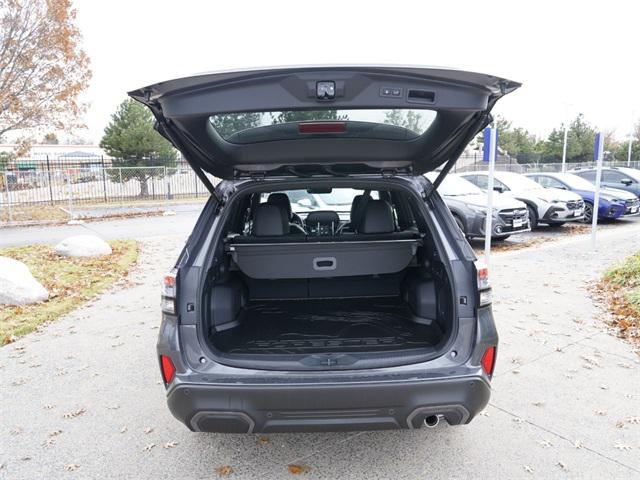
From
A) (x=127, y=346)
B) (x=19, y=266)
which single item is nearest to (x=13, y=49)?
(x=19, y=266)

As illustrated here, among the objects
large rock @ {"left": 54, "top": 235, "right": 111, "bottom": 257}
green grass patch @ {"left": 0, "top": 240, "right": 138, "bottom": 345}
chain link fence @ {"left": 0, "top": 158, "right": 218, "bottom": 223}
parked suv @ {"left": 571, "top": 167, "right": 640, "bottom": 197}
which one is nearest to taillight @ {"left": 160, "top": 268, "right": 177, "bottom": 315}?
green grass patch @ {"left": 0, "top": 240, "right": 138, "bottom": 345}

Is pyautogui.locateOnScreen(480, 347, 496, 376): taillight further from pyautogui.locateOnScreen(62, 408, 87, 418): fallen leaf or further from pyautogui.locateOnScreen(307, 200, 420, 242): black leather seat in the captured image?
pyautogui.locateOnScreen(62, 408, 87, 418): fallen leaf

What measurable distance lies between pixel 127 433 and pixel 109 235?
9.66 m

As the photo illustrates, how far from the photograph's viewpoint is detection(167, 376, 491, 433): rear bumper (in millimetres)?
2150

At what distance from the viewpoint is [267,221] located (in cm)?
344

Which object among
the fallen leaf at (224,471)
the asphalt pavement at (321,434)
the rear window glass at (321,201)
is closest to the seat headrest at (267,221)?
the asphalt pavement at (321,434)

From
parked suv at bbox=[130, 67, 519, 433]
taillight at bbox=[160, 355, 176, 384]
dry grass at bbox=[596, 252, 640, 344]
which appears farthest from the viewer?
dry grass at bbox=[596, 252, 640, 344]

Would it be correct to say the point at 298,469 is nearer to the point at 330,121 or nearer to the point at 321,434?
the point at 321,434

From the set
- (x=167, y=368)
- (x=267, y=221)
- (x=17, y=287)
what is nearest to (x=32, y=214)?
(x=17, y=287)

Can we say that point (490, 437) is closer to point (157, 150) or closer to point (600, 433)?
point (600, 433)

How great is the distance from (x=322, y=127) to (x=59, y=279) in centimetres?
563

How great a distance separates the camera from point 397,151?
2783mm

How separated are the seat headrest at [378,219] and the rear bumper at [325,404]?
4.81 ft

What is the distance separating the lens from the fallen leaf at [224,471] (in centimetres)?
252
